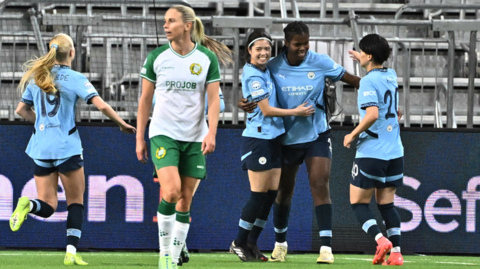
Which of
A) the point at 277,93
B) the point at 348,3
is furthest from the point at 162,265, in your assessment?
the point at 348,3

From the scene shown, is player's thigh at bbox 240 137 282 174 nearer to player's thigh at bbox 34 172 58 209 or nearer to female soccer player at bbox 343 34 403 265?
female soccer player at bbox 343 34 403 265

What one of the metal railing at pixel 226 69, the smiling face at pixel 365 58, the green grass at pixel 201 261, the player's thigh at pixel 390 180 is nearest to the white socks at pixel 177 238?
the green grass at pixel 201 261

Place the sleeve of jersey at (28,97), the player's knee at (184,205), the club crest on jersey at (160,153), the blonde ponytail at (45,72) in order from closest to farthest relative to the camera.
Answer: the club crest on jersey at (160,153) → the player's knee at (184,205) → the blonde ponytail at (45,72) → the sleeve of jersey at (28,97)

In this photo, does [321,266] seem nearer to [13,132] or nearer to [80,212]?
[80,212]

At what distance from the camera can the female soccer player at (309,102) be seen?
7723mm

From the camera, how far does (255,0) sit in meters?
12.4

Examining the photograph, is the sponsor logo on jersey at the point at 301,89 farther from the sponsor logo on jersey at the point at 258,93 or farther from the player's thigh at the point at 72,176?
the player's thigh at the point at 72,176

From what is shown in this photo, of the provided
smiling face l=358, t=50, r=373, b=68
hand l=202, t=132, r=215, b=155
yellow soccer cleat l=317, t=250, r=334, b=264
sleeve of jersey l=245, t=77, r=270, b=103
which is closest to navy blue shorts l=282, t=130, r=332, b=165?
sleeve of jersey l=245, t=77, r=270, b=103

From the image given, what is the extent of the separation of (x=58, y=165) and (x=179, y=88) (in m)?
1.66

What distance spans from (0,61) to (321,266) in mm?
4577

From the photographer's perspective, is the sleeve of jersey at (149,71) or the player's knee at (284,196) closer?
the sleeve of jersey at (149,71)

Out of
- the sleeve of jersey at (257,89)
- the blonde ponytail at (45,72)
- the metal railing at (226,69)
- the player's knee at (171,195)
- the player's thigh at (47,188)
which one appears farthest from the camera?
the metal railing at (226,69)

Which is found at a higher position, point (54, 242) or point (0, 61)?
point (0, 61)

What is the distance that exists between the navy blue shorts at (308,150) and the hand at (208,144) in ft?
5.35
